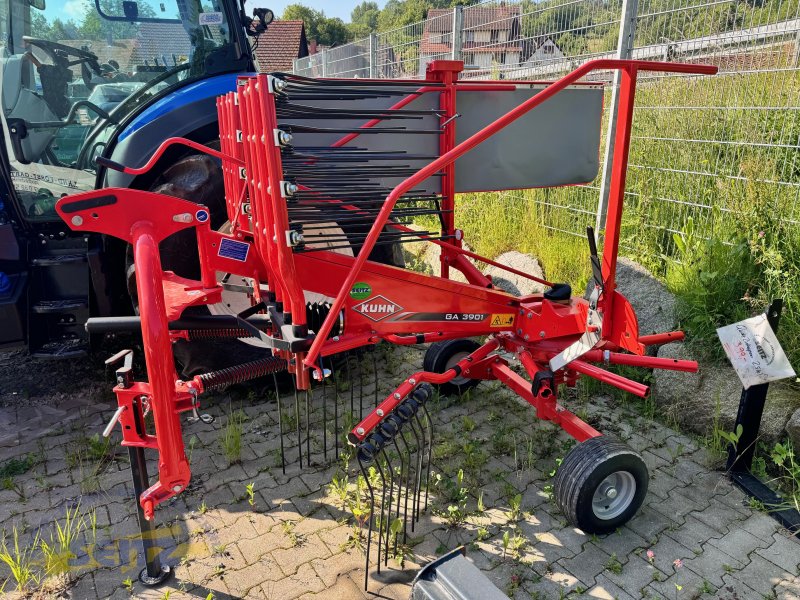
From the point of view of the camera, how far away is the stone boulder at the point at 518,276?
4.82m

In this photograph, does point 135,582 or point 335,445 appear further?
point 335,445

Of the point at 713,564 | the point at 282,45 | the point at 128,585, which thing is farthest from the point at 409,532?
the point at 282,45

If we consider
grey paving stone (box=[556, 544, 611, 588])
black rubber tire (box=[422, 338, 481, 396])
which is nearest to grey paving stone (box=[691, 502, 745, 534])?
grey paving stone (box=[556, 544, 611, 588])

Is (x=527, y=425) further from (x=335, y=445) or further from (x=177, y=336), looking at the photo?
(x=177, y=336)

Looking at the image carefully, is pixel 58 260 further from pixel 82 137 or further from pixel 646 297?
pixel 646 297

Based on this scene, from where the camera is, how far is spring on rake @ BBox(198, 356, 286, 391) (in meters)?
2.50

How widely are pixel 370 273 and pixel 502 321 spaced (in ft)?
2.44

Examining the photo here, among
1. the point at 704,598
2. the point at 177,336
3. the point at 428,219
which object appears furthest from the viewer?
the point at 428,219

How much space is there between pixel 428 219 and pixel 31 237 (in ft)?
14.5

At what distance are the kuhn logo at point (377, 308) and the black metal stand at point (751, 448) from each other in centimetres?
164

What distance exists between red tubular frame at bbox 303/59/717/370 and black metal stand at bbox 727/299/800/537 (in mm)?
836

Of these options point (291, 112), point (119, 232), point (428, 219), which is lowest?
point (428, 219)

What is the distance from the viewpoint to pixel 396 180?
3.01 meters

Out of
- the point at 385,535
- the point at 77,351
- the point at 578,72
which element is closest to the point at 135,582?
the point at 385,535
